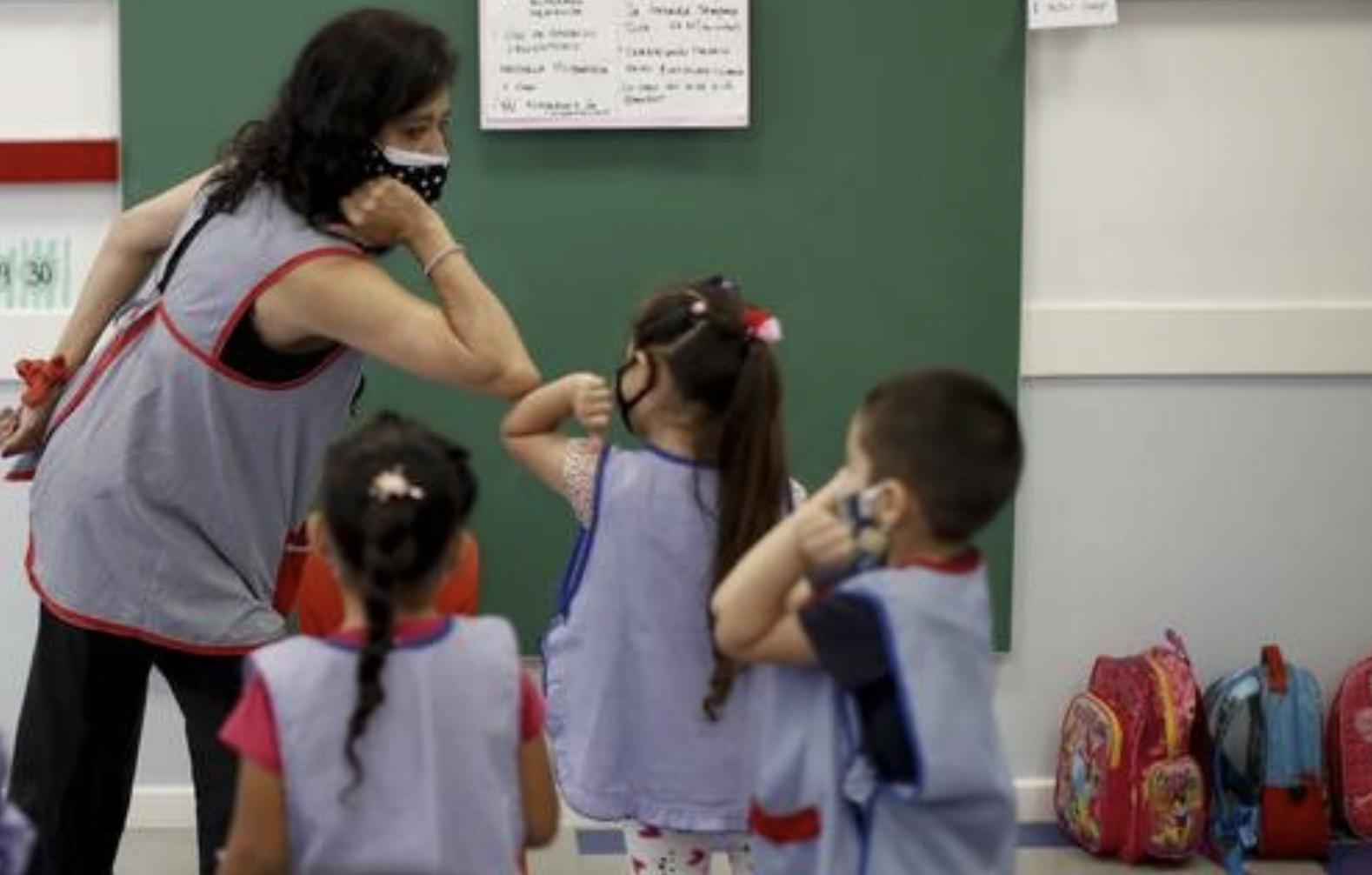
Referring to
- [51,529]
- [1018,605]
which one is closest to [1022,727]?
[1018,605]

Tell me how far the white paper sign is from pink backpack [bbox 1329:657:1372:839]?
4.21 ft

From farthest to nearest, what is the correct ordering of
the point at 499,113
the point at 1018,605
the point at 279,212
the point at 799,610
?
the point at 1018,605, the point at 499,113, the point at 279,212, the point at 799,610

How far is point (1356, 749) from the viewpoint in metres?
3.51

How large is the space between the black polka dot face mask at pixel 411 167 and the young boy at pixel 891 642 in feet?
2.49

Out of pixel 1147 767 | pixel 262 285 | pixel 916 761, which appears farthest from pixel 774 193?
pixel 916 761

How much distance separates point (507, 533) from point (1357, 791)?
162 centimetres

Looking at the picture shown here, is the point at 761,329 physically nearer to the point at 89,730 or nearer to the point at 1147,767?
the point at 89,730

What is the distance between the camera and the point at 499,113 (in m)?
3.33

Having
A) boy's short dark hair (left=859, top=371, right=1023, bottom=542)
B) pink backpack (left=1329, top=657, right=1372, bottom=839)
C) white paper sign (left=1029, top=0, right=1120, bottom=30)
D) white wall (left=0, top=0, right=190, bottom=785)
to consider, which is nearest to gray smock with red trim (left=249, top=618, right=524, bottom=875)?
boy's short dark hair (left=859, top=371, right=1023, bottom=542)

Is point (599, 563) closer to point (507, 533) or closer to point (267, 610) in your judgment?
point (267, 610)

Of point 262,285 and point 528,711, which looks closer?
point 528,711

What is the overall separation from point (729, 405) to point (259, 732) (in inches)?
30.7

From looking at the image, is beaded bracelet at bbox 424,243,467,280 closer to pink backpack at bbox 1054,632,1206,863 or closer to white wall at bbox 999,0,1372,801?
white wall at bbox 999,0,1372,801

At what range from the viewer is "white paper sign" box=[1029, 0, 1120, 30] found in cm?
335
